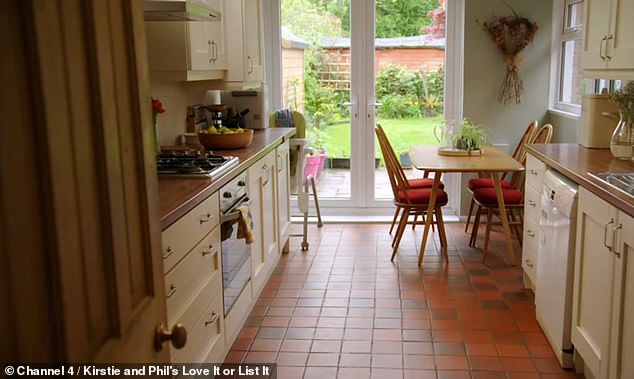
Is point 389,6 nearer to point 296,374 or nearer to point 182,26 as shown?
point 182,26

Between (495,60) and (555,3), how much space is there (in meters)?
0.66

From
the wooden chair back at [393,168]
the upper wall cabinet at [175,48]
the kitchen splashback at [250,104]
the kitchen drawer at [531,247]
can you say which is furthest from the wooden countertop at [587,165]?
the kitchen splashback at [250,104]

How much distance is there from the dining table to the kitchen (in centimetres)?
315

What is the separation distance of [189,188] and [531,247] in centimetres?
207

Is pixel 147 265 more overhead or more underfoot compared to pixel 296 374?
Result: more overhead

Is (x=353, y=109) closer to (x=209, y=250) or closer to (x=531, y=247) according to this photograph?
(x=531, y=247)

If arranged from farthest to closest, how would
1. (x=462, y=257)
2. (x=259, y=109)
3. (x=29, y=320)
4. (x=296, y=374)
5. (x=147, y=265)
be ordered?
(x=259, y=109), (x=462, y=257), (x=296, y=374), (x=147, y=265), (x=29, y=320)

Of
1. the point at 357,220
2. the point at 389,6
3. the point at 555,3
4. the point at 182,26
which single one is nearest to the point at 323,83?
the point at 389,6

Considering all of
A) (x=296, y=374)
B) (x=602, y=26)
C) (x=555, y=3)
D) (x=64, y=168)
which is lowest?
(x=296, y=374)

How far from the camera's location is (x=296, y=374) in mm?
2777

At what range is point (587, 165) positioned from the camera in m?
2.88

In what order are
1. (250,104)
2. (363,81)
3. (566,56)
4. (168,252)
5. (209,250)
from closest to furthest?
(168,252) < (209,250) < (250,104) < (566,56) < (363,81)

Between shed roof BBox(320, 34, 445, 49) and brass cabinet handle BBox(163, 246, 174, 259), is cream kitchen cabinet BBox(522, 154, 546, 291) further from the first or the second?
shed roof BBox(320, 34, 445, 49)

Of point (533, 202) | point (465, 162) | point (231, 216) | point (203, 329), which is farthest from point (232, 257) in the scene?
point (465, 162)
